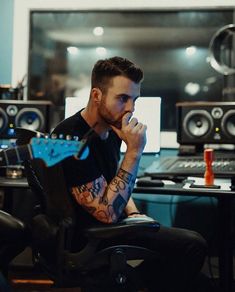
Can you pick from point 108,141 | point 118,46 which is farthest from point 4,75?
point 108,141

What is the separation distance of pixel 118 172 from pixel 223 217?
3.08 ft

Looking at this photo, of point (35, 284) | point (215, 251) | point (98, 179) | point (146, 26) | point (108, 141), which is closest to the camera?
point (98, 179)

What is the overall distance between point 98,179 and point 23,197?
1.74 m

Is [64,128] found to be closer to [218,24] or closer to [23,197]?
[23,197]

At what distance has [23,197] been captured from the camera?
128 inches

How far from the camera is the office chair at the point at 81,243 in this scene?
1528mm

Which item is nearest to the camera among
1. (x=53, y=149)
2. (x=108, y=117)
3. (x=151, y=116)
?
(x=53, y=149)

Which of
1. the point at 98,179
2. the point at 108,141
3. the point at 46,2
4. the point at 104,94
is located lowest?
the point at 98,179

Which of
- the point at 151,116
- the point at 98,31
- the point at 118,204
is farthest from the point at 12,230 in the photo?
the point at 98,31

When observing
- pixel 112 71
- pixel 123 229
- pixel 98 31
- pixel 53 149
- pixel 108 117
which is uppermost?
pixel 98 31

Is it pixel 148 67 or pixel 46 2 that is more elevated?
pixel 46 2

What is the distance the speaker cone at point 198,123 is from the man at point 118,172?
44.2 inches

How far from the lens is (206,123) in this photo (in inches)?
110

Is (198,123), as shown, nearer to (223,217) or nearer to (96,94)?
(223,217)
